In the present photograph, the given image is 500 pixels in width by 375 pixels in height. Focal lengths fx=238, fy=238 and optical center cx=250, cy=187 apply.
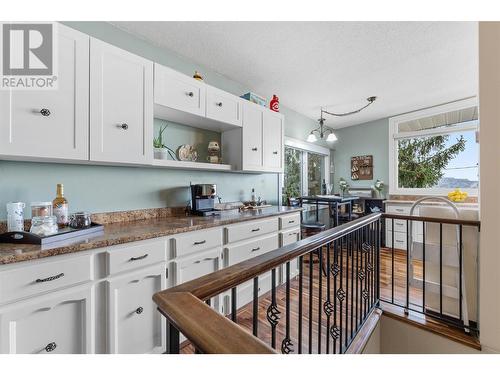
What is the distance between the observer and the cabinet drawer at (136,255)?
137cm

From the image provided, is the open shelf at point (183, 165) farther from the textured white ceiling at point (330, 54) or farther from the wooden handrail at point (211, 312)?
the wooden handrail at point (211, 312)

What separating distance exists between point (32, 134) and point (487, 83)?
3023 millimetres

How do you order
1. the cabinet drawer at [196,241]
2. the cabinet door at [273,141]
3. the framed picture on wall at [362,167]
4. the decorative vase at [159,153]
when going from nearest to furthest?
the cabinet drawer at [196,241] → the decorative vase at [159,153] → the cabinet door at [273,141] → the framed picture on wall at [362,167]

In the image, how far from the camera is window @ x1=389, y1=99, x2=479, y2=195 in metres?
4.47

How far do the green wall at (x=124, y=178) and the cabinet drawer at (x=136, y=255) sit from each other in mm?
682

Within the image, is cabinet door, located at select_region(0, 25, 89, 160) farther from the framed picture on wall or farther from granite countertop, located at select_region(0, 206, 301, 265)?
the framed picture on wall

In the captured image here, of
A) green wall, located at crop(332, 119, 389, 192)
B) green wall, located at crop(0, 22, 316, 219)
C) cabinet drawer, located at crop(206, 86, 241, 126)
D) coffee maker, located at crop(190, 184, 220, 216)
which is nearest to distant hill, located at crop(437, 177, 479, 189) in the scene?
green wall, located at crop(332, 119, 389, 192)

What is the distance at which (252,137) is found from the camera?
2.86 meters

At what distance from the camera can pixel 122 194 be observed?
2.05 metres

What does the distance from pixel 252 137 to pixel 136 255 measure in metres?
1.87

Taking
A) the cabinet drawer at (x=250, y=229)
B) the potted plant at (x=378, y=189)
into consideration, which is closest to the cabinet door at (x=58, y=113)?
the cabinet drawer at (x=250, y=229)

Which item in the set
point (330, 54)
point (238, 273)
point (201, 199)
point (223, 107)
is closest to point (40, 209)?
point (201, 199)
